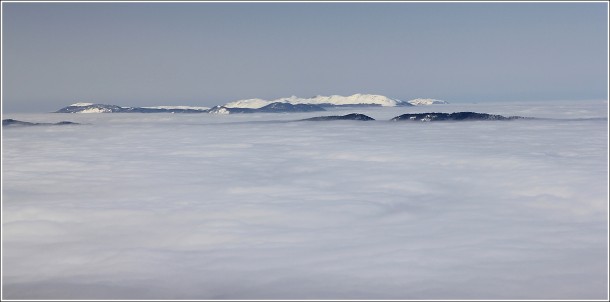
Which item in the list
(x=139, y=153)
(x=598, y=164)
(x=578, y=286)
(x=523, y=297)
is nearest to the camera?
(x=523, y=297)

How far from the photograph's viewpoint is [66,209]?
29359 millimetres

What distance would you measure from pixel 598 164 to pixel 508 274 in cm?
3348

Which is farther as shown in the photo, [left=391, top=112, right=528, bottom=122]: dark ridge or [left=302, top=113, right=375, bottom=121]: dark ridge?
[left=302, top=113, right=375, bottom=121]: dark ridge

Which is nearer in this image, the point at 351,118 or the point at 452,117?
the point at 452,117

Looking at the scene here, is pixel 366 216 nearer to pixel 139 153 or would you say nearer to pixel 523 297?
pixel 523 297

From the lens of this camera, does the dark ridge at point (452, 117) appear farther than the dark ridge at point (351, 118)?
No

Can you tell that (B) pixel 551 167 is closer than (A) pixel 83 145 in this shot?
Yes

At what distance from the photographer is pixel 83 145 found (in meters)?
75.4

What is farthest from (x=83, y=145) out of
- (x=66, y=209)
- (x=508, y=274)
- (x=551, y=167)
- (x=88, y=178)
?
(x=508, y=274)

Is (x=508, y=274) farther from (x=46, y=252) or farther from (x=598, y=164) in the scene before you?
(x=598, y=164)

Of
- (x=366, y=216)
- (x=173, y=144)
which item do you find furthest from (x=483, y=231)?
(x=173, y=144)

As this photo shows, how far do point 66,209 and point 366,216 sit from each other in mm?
15327

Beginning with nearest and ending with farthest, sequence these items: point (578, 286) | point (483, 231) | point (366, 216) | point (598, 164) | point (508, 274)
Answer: point (578, 286) < point (508, 274) < point (483, 231) < point (366, 216) < point (598, 164)

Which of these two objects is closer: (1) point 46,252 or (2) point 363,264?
(2) point 363,264
